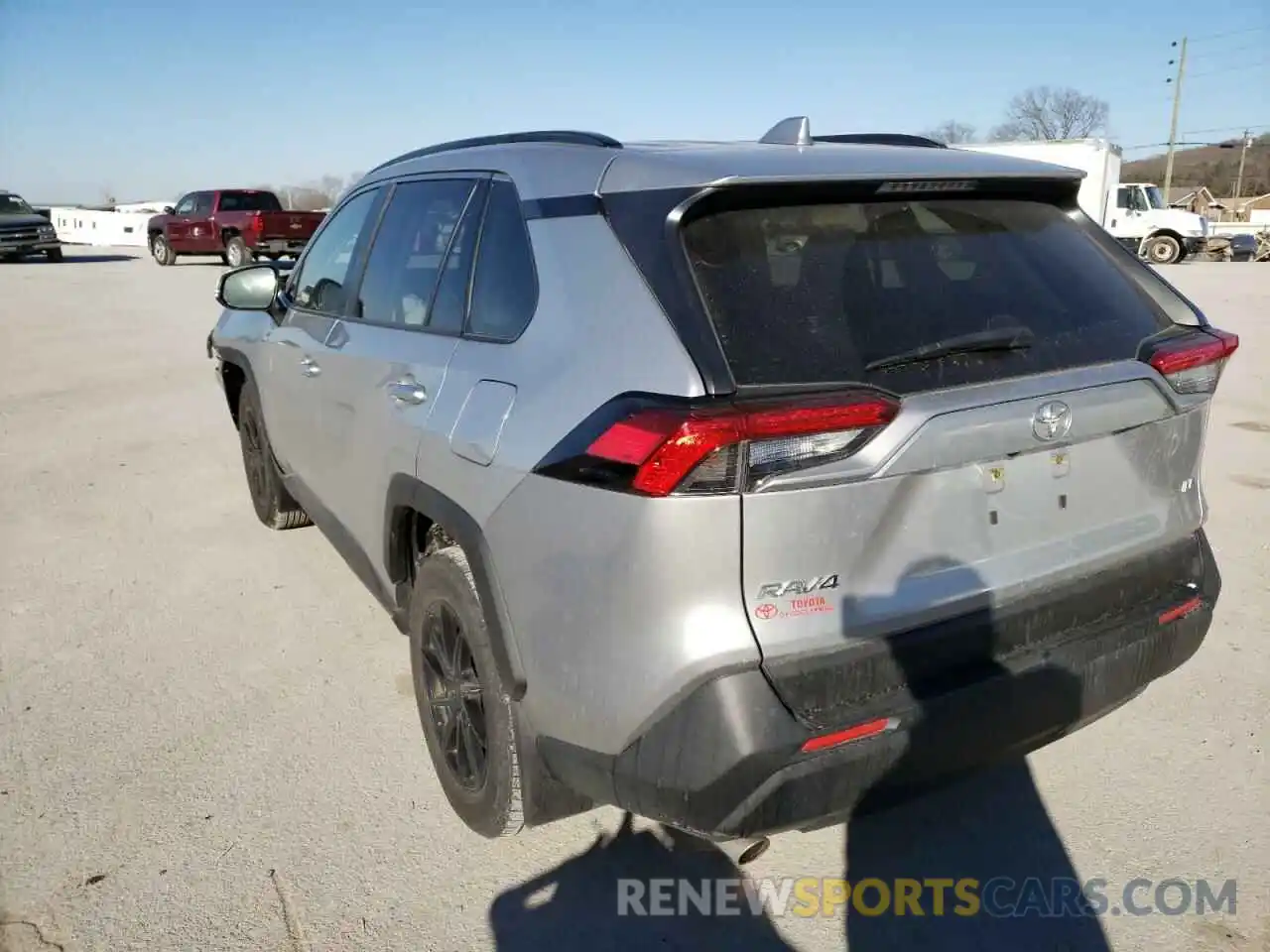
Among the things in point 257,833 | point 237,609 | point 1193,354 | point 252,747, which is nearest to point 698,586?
point 1193,354

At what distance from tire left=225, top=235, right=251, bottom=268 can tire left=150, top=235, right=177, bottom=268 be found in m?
2.56

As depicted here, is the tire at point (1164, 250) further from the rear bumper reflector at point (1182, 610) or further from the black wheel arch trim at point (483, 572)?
the black wheel arch trim at point (483, 572)

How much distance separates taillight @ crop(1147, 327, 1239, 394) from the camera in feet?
7.75

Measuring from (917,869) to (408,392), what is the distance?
193 centimetres

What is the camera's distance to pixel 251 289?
433 cm

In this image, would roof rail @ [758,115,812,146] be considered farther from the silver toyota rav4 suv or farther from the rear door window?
the rear door window

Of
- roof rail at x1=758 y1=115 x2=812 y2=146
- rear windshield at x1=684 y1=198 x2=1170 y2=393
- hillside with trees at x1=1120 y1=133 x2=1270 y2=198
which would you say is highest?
roof rail at x1=758 y1=115 x2=812 y2=146

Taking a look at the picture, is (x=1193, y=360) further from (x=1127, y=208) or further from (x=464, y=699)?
(x=1127, y=208)

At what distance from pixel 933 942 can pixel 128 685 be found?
2918 mm

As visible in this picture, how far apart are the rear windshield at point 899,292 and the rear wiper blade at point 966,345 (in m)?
0.01

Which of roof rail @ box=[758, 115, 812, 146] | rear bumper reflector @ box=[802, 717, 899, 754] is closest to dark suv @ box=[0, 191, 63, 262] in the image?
roof rail @ box=[758, 115, 812, 146]

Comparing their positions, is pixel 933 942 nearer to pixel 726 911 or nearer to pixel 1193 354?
pixel 726 911

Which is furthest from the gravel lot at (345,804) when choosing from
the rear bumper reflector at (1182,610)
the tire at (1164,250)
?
the tire at (1164,250)

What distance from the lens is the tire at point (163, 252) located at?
83.6ft
